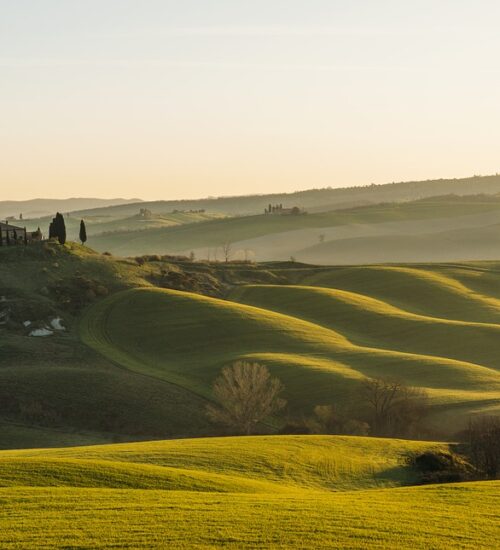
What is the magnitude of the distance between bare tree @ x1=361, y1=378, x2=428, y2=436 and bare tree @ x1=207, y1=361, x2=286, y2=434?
7456mm

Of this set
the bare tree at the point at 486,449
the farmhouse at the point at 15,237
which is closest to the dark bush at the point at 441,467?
the bare tree at the point at 486,449

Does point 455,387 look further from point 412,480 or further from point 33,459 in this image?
point 33,459

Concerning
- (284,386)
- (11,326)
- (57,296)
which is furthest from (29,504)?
(57,296)

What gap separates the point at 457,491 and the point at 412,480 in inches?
425

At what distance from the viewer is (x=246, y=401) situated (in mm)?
78438

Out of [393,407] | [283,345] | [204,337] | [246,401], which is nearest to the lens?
[393,407]

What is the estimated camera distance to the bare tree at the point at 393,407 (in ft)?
249

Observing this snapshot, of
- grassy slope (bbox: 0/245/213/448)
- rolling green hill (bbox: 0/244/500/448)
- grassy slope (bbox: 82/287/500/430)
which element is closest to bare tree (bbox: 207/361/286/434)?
rolling green hill (bbox: 0/244/500/448)

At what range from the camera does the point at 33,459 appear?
150 feet

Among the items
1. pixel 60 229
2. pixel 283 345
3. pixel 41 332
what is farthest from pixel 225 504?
pixel 60 229

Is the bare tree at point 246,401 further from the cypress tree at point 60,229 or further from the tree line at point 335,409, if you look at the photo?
the cypress tree at point 60,229

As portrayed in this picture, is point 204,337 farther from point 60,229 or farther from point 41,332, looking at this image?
point 60,229

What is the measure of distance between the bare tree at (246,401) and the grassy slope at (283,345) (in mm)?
Result: 2714

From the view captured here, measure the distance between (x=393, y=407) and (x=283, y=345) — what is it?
26074mm
